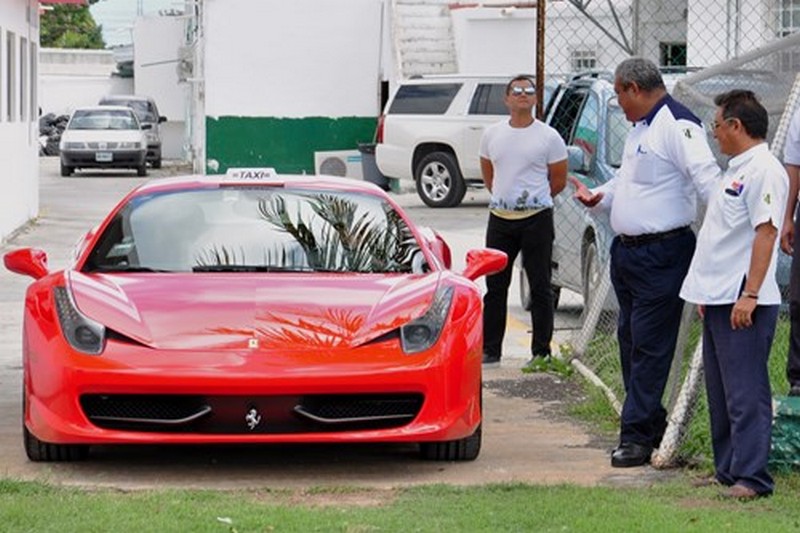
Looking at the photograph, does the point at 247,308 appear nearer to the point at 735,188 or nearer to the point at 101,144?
the point at 735,188

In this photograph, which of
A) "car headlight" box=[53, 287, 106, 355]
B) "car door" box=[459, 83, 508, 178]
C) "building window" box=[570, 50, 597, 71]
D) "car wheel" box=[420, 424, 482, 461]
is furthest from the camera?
"building window" box=[570, 50, 597, 71]

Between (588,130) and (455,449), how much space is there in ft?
18.0

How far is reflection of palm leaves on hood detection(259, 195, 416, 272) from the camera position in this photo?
9.08 meters

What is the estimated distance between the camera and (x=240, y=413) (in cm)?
792

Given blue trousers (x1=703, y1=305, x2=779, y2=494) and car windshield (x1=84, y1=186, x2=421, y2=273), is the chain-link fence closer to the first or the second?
blue trousers (x1=703, y1=305, x2=779, y2=494)

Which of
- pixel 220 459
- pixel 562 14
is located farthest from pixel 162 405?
pixel 562 14

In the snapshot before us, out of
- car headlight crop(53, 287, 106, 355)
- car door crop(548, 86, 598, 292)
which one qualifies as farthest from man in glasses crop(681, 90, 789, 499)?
car door crop(548, 86, 598, 292)

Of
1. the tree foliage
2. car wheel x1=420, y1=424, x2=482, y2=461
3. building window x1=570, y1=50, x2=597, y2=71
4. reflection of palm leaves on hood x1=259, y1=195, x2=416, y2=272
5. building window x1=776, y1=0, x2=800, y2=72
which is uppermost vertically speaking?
the tree foliage

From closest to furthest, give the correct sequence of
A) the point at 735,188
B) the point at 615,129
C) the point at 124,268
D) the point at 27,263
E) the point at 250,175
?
the point at 735,188 → the point at 124,268 → the point at 27,263 → the point at 250,175 → the point at 615,129

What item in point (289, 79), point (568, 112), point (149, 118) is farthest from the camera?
point (149, 118)

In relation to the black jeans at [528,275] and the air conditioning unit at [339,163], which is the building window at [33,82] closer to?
the air conditioning unit at [339,163]

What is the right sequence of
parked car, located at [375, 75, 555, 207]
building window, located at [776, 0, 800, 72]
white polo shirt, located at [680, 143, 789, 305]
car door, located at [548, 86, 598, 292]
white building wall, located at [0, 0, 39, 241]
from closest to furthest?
white polo shirt, located at [680, 143, 789, 305] → car door, located at [548, 86, 598, 292] → white building wall, located at [0, 0, 39, 241] → building window, located at [776, 0, 800, 72] → parked car, located at [375, 75, 555, 207]

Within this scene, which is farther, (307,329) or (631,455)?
(631,455)

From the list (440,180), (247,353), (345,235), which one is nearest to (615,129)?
(345,235)
